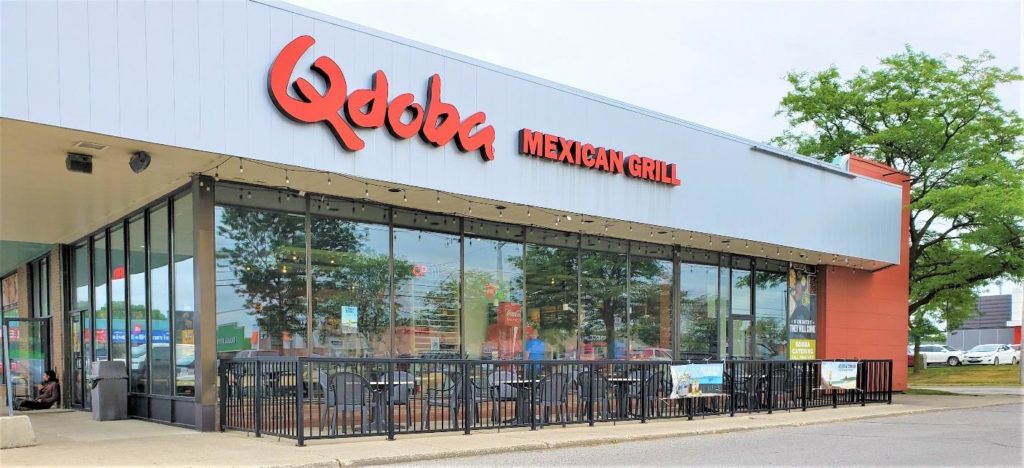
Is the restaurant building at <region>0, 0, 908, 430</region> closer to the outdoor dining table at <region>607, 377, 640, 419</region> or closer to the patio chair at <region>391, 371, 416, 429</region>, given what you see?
the patio chair at <region>391, 371, 416, 429</region>

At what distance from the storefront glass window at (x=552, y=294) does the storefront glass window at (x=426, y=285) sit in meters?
1.90

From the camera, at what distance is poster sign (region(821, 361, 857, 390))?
1816 centimetres

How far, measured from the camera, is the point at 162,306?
45.6ft

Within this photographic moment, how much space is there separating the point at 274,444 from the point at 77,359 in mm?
9740

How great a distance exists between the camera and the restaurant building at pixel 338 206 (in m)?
10.6

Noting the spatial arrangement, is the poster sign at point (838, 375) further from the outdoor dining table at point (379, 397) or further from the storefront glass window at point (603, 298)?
the outdoor dining table at point (379, 397)

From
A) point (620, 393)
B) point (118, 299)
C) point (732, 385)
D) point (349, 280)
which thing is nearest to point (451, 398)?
point (349, 280)

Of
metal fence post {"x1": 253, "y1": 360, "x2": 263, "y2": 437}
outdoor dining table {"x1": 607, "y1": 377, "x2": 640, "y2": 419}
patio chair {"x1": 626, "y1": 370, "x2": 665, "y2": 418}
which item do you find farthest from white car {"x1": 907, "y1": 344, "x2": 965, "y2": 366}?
metal fence post {"x1": 253, "y1": 360, "x2": 263, "y2": 437}

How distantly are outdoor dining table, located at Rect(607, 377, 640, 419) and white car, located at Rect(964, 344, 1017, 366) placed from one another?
3997 centimetres

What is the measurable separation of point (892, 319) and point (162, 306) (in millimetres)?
21072

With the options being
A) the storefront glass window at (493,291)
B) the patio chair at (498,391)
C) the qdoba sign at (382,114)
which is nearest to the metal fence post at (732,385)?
the storefront glass window at (493,291)

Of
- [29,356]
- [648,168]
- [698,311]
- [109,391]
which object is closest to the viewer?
[109,391]

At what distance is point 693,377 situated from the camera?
15328 mm

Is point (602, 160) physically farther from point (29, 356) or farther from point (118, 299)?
point (29, 356)
